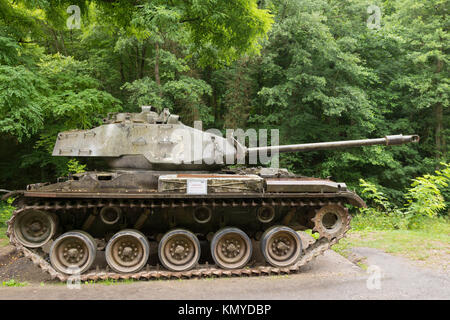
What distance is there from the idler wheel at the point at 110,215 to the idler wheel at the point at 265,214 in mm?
2883

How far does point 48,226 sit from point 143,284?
2.14 meters

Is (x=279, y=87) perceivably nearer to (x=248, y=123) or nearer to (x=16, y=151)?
(x=248, y=123)

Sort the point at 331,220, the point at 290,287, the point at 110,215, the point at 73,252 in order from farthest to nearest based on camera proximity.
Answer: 1. the point at 331,220
2. the point at 110,215
3. the point at 73,252
4. the point at 290,287

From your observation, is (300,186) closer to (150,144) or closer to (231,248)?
(231,248)

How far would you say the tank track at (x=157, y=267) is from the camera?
6.64 meters

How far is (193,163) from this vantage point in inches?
309

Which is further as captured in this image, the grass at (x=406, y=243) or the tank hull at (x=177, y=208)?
the grass at (x=406, y=243)

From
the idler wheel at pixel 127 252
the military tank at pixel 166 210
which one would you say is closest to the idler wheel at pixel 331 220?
the military tank at pixel 166 210

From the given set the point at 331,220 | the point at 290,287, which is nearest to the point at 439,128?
the point at 331,220

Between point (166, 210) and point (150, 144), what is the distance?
1.45 m

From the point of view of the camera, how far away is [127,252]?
7051 mm

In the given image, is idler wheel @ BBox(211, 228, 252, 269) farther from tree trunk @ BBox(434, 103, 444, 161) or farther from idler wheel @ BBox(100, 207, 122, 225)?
tree trunk @ BBox(434, 103, 444, 161)

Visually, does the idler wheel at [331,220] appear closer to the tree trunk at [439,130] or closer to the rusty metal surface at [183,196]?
the rusty metal surface at [183,196]

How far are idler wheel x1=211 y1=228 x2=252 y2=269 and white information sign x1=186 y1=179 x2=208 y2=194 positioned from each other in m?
1.08
